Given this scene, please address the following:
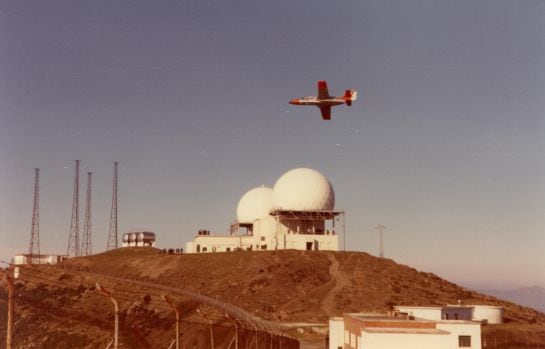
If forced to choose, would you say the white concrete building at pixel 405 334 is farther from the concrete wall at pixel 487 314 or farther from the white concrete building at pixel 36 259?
the white concrete building at pixel 36 259

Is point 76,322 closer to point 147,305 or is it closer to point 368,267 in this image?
point 147,305

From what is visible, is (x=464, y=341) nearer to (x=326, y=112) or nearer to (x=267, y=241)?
(x=326, y=112)

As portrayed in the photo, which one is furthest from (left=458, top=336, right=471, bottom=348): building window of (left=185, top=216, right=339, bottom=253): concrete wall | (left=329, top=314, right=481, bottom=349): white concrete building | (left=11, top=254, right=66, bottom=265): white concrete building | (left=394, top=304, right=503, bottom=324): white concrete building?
(left=11, top=254, right=66, bottom=265): white concrete building

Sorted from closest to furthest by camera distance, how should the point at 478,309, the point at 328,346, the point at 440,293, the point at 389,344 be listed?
the point at 389,344
the point at 328,346
the point at 478,309
the point at 440,293

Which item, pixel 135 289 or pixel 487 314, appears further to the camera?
pixel 135 289

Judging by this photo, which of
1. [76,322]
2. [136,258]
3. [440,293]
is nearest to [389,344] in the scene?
[76,322]

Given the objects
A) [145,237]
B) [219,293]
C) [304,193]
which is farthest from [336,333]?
[145,237]
